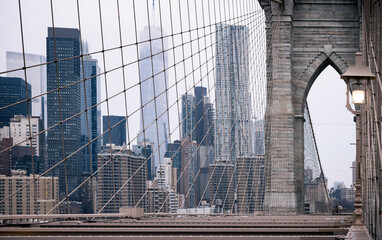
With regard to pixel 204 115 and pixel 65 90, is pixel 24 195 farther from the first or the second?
pixel 65 90

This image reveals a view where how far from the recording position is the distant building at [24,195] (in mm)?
18720

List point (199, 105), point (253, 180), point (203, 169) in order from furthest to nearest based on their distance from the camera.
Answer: point (203, 169) < point (199, 105) < point (253, 180)

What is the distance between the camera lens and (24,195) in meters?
24.0

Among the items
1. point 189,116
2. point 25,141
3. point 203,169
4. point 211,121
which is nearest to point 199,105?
point 203,169

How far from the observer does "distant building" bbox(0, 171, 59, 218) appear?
18720 millimetres

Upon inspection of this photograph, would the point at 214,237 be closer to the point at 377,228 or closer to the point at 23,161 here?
the point at 377,228

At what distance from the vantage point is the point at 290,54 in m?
24.1

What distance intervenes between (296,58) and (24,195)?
972cm

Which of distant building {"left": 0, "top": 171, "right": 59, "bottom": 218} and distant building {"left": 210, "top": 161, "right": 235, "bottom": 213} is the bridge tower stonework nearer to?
distant building {"left": 210, "top": 161, "right": 235, "bottom": 213}

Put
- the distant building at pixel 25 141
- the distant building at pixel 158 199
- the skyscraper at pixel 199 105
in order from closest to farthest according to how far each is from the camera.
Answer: the distant building at pixel 25 141, the distant building at pixel 158 199, the skyscraper at pixel 199 105

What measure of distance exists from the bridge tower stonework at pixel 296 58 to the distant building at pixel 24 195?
7.16 m

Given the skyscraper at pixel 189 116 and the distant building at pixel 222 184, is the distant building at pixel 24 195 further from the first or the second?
the distant building at pixel 222 184

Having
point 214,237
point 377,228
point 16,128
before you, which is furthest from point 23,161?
point 214,237

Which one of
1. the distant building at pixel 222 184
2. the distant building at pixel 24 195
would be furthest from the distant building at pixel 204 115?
the distant building at pixel 24 195
